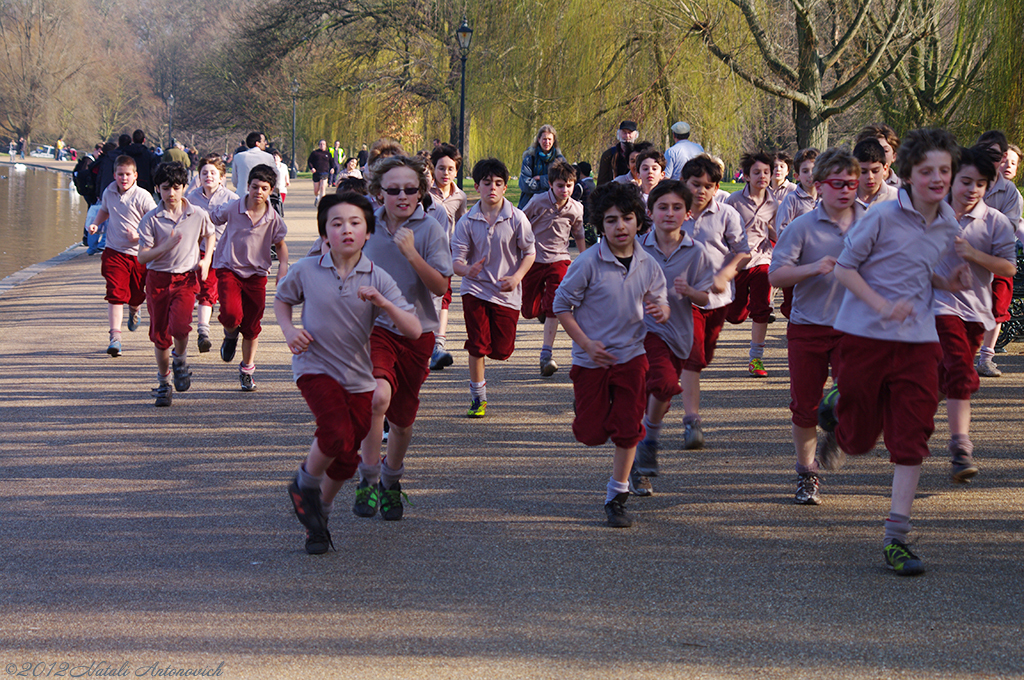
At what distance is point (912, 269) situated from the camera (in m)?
5.09

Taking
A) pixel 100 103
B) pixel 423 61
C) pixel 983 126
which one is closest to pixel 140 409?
pixel 983 126

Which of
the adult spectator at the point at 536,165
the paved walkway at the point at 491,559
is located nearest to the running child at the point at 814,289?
the paved walkway at the point at 491,559

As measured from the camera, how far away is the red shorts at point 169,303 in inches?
336

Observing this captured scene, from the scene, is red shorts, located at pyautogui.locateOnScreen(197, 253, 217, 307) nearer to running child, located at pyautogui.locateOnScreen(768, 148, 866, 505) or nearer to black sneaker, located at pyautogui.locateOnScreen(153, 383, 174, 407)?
black sneaker, located at pyautogui.locateOnScreen(153, 383, 174, 407)

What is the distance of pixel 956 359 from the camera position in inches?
255

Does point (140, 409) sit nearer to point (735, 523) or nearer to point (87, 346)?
point (87, 346)

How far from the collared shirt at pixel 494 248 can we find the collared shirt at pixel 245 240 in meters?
1.56

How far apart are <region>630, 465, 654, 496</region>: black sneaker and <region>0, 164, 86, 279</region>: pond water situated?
13.5 metres

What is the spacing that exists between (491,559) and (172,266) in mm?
4579

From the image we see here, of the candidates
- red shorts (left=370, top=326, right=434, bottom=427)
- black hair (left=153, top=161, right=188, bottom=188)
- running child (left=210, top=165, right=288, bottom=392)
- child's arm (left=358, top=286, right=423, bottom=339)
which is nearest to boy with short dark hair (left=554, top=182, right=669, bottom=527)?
red shorts (left=370, top=326, right=434, bottom=427)

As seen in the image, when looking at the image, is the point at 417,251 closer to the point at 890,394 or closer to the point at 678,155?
the point at 890,394

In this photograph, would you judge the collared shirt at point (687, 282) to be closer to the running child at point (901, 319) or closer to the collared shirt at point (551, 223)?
the running child at point (901, 319)

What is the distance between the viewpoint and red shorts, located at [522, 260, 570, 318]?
9.62 metres

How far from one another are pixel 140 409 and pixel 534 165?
7025 mm
